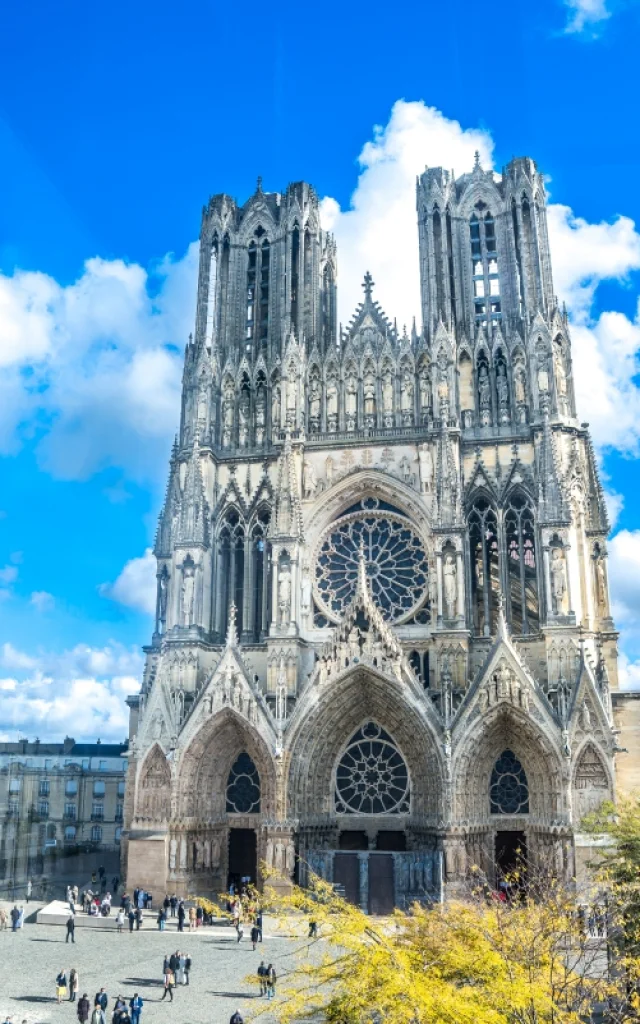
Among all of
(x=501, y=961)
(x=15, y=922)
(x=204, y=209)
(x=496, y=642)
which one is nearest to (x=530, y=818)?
(x=496, y=642)

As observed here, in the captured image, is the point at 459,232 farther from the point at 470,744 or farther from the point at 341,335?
the point at 470,744

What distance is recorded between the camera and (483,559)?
37812 millimetres

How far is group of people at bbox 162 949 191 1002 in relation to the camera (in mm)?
22938

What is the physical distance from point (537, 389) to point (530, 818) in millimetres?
16689

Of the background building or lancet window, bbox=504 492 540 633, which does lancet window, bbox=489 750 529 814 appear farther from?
the background building

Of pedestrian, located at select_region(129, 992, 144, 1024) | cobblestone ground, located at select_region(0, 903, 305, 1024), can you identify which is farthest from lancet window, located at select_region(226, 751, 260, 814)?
pedestrian, located at select_region(129, 992, 144, 1024)

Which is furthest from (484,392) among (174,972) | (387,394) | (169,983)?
(169,983)

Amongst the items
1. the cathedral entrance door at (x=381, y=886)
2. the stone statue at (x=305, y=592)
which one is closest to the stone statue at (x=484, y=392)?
the stone statue at (x=305, y=592)

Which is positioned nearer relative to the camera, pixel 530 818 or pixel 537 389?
pixel 530 818

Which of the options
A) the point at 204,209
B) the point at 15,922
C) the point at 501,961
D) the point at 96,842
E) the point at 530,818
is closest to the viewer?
the point at 501,961

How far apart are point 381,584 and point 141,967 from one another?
17455 mm

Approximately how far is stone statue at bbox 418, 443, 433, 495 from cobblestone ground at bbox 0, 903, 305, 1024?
1720cm

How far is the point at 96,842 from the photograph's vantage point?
2594 inches

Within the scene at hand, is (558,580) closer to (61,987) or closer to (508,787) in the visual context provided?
(508,787)
